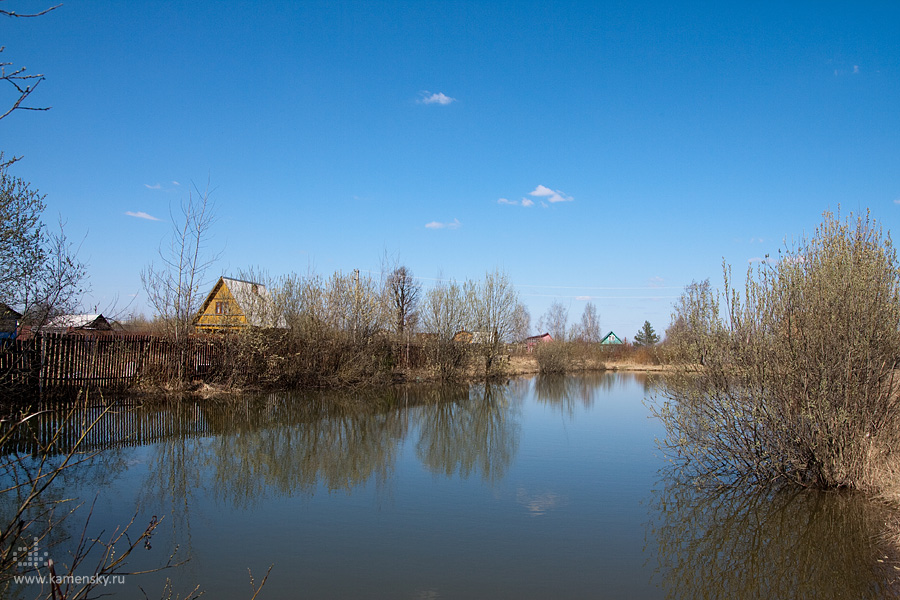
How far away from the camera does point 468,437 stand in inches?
504

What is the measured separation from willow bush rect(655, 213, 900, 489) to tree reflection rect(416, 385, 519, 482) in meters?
3.29

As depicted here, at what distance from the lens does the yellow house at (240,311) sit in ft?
62.4

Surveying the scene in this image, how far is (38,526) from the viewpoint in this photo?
6.15 m

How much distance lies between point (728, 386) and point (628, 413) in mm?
10054

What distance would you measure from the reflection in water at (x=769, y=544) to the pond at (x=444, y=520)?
0.08ft

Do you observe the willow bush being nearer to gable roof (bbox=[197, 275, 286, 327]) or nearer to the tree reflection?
the tree reflection

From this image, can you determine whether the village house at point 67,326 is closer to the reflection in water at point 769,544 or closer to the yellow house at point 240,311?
the yellow house at point 240,311

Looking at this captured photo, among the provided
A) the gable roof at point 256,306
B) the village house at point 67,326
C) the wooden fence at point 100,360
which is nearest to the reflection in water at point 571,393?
the gable roof at point 256,306

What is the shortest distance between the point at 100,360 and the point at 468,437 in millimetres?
10235

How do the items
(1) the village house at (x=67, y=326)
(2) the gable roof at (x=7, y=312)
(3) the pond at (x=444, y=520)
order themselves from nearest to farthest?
(3) the pond at (x=444, y=520), (2) the gable roof at (x=7, y=312), (1) the village house at (x=67, y=326)

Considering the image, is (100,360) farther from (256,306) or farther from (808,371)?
(808,371)

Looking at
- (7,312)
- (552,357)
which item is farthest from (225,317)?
(552,357)

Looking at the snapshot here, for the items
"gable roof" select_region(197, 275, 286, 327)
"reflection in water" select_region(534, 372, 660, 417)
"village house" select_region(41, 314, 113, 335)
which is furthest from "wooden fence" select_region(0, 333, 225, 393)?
"reflection in water" select_region(534, 372, 660, 417)

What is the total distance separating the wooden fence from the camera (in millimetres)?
13422
